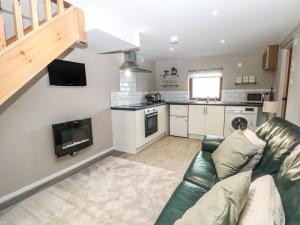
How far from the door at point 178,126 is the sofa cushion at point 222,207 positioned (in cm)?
344

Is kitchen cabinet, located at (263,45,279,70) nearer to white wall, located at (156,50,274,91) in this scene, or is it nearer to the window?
white wall, located at (156,50,274,91)

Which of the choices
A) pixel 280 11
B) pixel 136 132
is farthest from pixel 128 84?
pixel 280 11

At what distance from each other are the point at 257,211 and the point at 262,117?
3.62 meters

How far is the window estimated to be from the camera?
443 centimetres

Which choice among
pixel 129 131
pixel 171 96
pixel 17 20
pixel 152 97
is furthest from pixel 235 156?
pixel 171 96

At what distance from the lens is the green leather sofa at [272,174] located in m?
0.81

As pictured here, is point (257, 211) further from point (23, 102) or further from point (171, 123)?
point (171, 123)

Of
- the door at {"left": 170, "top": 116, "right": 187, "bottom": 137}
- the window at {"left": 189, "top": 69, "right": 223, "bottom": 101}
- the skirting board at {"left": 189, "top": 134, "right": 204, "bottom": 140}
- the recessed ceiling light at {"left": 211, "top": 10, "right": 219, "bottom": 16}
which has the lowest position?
the skirting board at {"left": 189, "top": 134, "right": 204, "bottom": 140}

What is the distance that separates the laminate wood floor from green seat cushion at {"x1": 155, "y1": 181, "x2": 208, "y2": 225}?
1.24 metres

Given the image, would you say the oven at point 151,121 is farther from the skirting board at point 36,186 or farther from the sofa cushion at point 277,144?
the sofa cushion at point 277,144

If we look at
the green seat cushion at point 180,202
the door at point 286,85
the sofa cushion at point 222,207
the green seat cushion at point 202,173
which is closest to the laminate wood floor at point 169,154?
the green seat cushion at point 202,173

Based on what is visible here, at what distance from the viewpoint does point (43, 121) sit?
234cm

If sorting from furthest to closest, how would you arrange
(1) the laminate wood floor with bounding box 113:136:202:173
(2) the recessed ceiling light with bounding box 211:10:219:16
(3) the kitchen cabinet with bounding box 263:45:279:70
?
1. (3) the kitchen cabinet with bounding box 263:45:279:70
2. (1) the laminate wood floor with bounding box 113:136:202:173
3. (2) the recessed ceiling light with bounding box 211:10:219:16

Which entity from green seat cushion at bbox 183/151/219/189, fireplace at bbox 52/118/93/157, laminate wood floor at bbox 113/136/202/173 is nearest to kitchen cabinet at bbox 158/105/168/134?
laminate wood floor at bbox 113/136/202/173
